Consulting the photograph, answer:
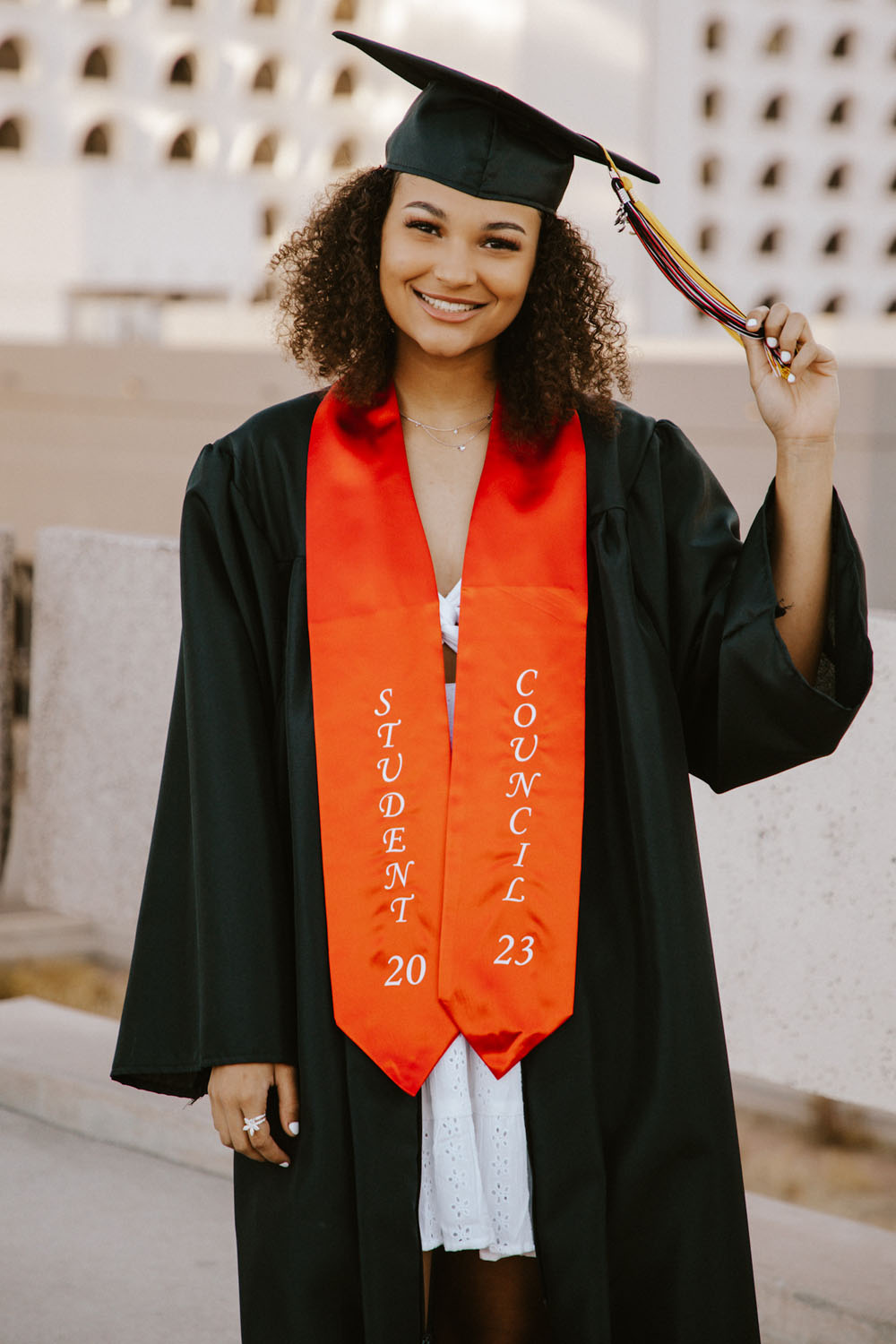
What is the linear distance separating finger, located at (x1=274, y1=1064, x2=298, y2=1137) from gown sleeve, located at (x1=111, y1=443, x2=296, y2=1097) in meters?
0.02

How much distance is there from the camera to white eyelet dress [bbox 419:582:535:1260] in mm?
1840

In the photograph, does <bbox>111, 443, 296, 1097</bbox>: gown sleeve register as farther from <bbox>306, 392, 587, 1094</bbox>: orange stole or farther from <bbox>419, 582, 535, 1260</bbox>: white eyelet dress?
<bbox>419, 582, 535, 1260</bbox>: white eyelet dress

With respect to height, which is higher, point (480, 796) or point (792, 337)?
point (792, 337)

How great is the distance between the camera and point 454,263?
6.17 feet

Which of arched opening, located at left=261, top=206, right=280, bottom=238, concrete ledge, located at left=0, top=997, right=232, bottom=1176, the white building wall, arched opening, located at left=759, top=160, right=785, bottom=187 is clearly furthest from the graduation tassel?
arched opening, located at left=759, top=160, right=785, bottom=187

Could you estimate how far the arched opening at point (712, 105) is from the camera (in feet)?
121

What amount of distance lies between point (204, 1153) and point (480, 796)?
78.0 inches

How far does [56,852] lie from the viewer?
4203 mm

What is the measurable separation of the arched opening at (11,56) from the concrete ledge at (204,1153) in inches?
1330

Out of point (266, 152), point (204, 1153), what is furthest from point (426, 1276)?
point (266, 152)

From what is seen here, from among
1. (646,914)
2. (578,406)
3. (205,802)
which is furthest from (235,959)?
(578,406)

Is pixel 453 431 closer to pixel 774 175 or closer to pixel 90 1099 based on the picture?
pixel 90 1099

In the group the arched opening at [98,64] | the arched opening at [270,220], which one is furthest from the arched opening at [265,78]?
the arched opening at [98,64]

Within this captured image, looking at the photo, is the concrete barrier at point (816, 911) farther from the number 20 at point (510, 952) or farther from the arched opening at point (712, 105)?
the arched opening at point (712, 105)
